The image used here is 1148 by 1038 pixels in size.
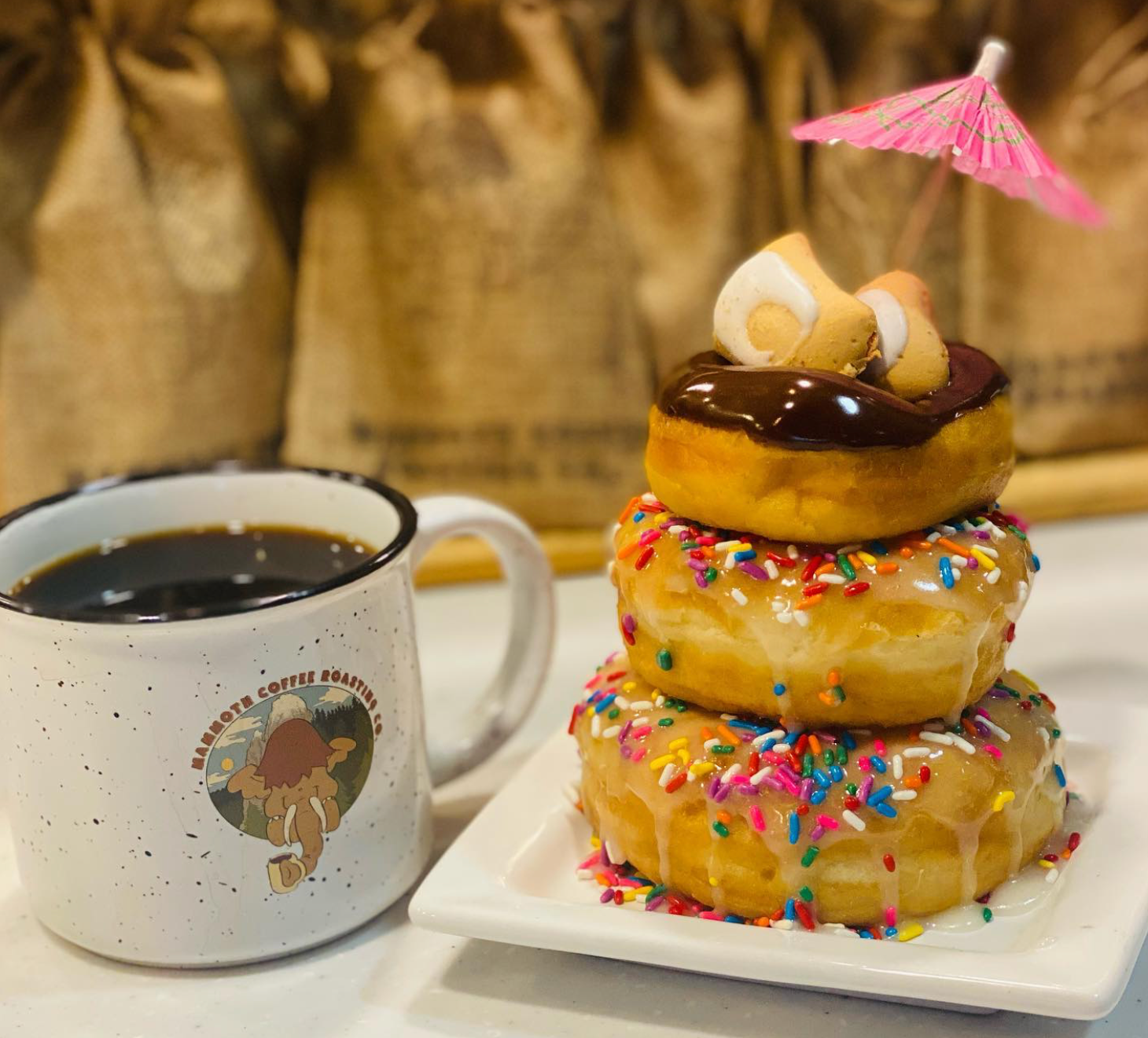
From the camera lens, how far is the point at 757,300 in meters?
0.66

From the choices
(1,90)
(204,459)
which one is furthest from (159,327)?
(1,90)

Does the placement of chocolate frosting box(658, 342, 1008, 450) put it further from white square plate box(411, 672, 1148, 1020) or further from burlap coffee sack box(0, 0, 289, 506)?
burlap coffee sack box(0, 0, 289, 506)

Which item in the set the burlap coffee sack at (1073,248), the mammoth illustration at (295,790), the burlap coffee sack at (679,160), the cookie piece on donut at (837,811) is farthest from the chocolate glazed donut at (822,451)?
the burlap coffee sack at (1073,248)

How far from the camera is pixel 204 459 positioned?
4.03 feet

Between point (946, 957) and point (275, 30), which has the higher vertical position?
point (275, 30)

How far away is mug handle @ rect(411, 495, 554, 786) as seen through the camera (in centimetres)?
82

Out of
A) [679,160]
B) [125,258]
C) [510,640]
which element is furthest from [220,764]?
[679,160]

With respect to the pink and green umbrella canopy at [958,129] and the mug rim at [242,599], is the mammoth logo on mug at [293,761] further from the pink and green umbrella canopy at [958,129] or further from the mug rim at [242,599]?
the pink and green umbrella canopy at [958,129]

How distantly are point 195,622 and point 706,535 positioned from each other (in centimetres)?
26

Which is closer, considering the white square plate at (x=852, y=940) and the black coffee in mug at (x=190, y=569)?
the white square plate at (x=852, y=940)

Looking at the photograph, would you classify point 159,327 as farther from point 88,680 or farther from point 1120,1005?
point 1120,1005

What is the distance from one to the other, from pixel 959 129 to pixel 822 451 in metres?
0.19

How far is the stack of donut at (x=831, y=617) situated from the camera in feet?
2.05

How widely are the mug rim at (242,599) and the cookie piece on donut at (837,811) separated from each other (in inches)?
6.7
